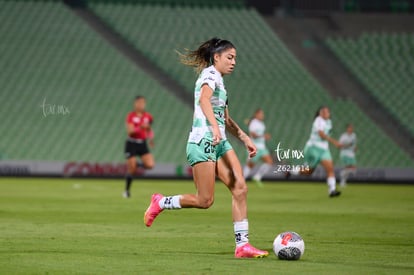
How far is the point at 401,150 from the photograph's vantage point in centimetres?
3328

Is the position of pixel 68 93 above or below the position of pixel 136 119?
above

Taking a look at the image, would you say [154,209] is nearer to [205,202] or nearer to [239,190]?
[205,202]

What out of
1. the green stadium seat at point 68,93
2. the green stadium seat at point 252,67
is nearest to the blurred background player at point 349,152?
the green stadium seat at point 252,67

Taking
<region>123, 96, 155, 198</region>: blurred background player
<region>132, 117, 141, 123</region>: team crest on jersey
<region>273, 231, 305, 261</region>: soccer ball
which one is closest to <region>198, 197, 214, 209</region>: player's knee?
<region>273, 231, 305, 261</region>: soccer ball

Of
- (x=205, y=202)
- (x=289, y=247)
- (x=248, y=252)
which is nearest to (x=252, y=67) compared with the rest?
(x=205, y=202)

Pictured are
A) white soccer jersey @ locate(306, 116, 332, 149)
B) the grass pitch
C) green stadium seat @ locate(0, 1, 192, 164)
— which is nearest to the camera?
the grass pitch

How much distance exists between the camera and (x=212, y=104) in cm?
1030

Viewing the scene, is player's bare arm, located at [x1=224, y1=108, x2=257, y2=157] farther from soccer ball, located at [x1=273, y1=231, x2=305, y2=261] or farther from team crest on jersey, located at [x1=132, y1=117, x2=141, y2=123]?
team crest on jersey, located at [x1=132, y1=117, x2=141, y2=123]

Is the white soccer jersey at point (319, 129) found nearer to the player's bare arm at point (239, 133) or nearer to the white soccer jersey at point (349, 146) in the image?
the white soccer jersey at point (349, 146)

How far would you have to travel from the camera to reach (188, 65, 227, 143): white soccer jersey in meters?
10.1

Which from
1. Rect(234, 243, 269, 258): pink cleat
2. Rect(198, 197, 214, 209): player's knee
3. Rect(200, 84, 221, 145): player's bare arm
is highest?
Rect(200, 84, 221, 145): player's bare arm

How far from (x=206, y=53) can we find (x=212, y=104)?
2.02 ft

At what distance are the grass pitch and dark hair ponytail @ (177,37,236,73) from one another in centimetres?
219

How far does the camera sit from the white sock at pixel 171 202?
35.0ft
